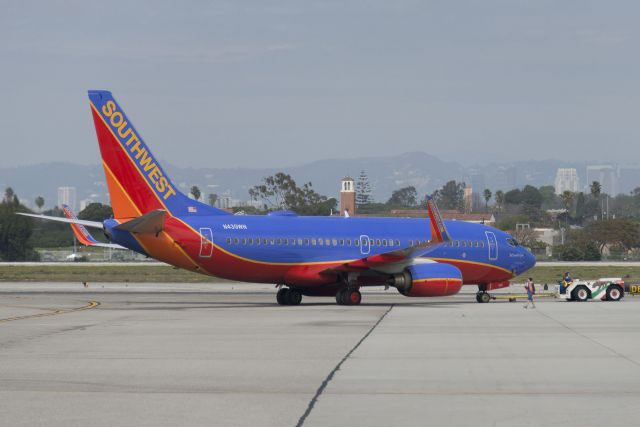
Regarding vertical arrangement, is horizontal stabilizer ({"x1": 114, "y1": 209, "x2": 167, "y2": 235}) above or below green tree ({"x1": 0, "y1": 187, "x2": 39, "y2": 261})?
above

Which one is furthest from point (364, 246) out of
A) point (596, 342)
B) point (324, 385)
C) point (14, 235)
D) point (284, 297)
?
point (14, 235)

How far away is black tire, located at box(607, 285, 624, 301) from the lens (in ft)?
152

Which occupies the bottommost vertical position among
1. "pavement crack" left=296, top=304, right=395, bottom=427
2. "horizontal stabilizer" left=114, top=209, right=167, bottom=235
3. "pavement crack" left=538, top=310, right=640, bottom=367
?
"pavement crack" left=538, top=310, right=640, bottom=367

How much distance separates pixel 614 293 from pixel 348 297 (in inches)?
477

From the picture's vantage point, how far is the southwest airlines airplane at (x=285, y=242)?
3866 cm

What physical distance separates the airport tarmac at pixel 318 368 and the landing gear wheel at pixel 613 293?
9.61 meters

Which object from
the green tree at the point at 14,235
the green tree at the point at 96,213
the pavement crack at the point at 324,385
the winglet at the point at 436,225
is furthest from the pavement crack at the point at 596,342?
the green tree at the point at 96,213

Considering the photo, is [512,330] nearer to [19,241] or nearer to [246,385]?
[246,385]

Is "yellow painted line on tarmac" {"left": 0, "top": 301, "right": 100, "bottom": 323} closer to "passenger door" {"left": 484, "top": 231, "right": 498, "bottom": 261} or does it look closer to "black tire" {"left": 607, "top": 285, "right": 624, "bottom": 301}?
"passenger door" {"left": 484, "top": 231, "right": 498, "bottom": 261}

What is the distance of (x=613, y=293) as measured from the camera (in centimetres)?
4634

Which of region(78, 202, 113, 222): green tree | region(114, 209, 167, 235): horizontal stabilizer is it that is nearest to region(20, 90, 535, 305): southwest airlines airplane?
region(114, 209, 167, 235): horizontal stabilizer

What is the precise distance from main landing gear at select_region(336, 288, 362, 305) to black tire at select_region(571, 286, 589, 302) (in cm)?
978

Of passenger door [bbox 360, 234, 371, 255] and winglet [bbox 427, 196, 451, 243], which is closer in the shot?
winglet [bbox 427, 196, 451, 243]

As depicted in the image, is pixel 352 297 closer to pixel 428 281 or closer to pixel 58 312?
pixel 428 281
